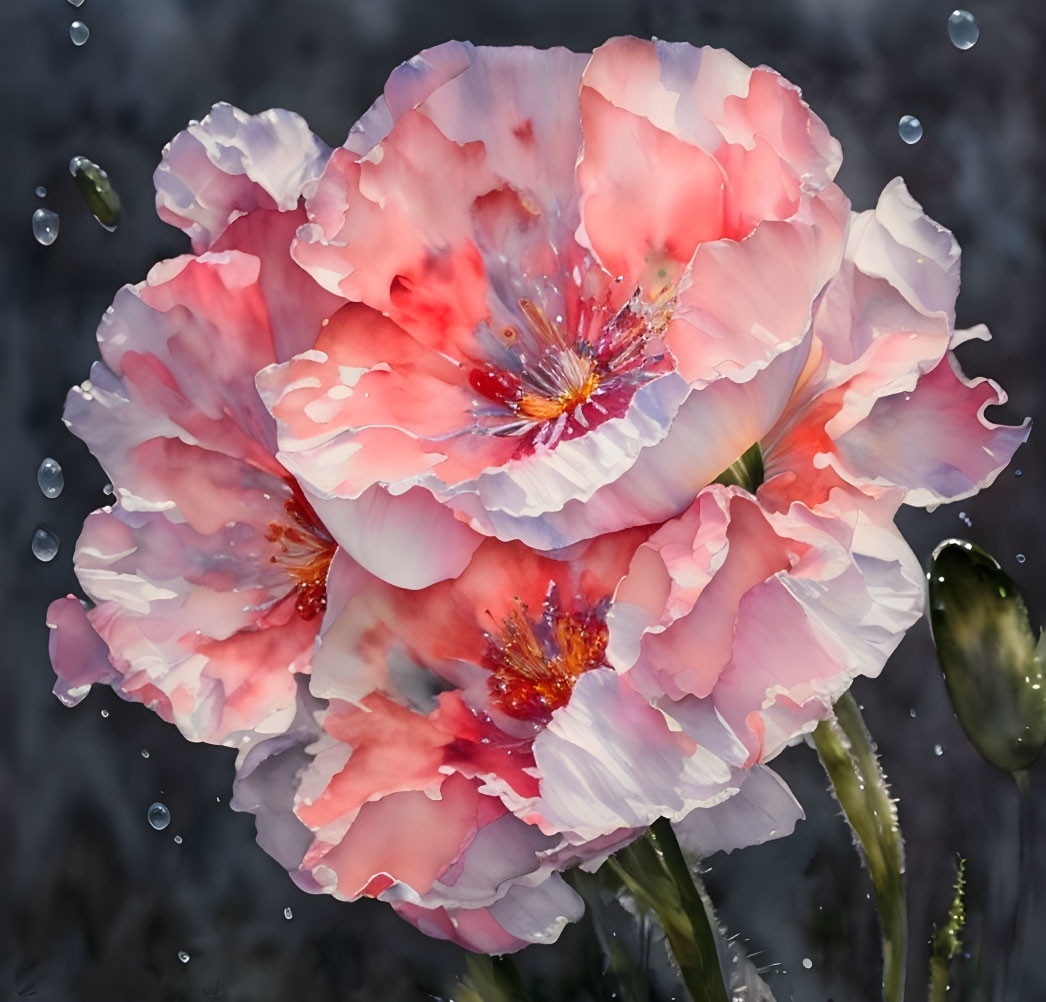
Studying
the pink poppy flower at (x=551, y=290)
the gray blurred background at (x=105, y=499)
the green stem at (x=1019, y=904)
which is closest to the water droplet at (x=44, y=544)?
the gray blurred background at (x=105, y=499)

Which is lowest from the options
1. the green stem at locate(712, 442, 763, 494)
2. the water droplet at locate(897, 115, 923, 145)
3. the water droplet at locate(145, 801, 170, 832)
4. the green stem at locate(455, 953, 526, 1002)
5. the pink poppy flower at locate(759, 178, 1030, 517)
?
the water droplet at locate(145, 801, 170, 832)

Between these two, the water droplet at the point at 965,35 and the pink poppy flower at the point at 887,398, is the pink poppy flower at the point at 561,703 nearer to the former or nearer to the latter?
the pink poppy flower at the point at 887,398

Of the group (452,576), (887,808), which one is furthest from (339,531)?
(887,808)

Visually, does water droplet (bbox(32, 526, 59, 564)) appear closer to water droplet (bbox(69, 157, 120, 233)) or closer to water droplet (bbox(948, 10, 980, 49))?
water droplet (bbox(69, 157, 120, 233))

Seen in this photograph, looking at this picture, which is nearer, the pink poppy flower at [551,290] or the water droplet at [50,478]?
the pink poppy flower at [551,290]

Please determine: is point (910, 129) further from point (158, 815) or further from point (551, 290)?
point (158, 815)

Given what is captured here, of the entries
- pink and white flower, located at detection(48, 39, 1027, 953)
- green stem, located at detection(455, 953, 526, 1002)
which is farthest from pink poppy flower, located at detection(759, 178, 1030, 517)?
green stem, located at detection(455, 953, 526, 1002)
